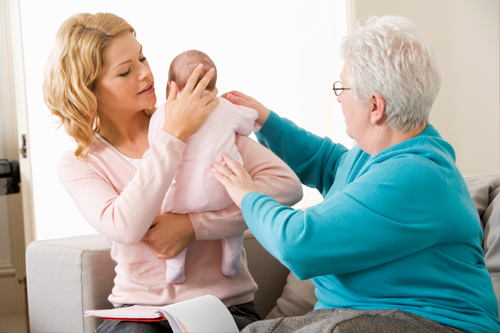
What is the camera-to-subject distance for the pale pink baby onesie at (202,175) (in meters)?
1.13

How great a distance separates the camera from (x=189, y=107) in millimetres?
1130

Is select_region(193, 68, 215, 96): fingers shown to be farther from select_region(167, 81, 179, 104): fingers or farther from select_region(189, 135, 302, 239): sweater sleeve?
select_region(189, 135, 302, 239): sweater sleeve

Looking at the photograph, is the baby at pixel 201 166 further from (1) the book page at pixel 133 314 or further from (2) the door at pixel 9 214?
(2) the door at pixel 9 214

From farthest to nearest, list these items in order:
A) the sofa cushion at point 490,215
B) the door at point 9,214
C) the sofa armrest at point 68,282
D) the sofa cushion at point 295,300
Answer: the door at point 9,214 < the sofa cushion at point 295,300 < the sofa armrest at point 68,282 < the sofa cushion at point 490,215

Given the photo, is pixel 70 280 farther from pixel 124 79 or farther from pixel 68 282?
pixel 124 79

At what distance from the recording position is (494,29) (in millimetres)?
3381

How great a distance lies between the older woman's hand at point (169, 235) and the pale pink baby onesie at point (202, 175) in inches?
1.2

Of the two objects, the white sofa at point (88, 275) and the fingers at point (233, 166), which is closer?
the fingers at point (233, 166)

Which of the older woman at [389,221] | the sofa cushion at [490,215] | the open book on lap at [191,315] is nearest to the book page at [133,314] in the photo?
the open book on lap at [191,315]

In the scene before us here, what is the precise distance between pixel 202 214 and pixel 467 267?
2.19ft

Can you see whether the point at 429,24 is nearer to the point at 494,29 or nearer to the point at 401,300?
the point at 494,29

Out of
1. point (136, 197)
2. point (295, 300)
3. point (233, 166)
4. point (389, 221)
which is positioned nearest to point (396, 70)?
point (389, 221)

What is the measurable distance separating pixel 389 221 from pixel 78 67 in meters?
0.88

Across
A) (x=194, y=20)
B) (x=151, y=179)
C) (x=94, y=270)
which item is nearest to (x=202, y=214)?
(x=151, y=179)
